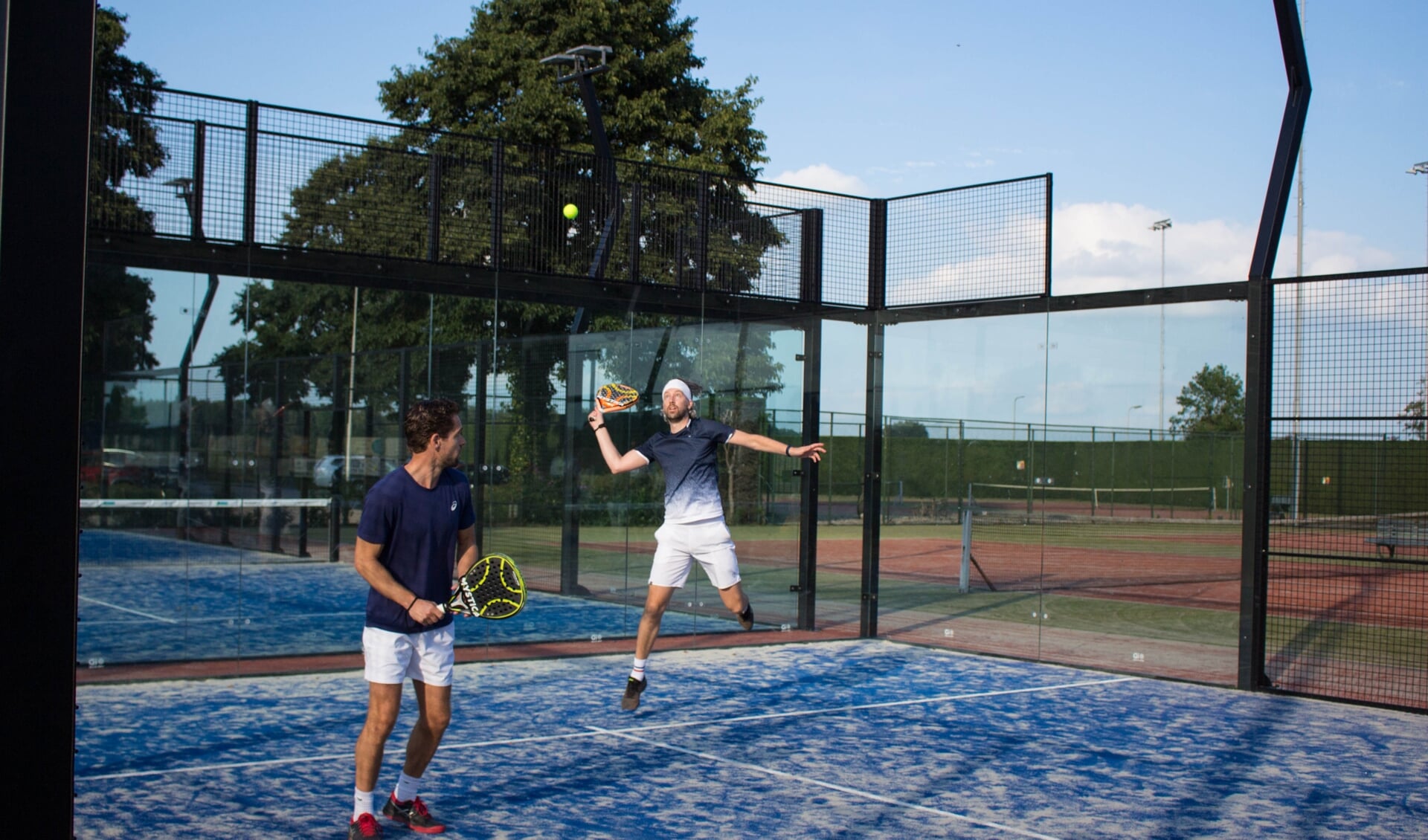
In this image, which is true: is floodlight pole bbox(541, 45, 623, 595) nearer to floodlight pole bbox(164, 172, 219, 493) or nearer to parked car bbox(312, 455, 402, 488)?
parked car bbox(312, 455, 402, 488)

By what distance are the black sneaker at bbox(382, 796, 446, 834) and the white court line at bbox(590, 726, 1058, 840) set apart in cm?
185

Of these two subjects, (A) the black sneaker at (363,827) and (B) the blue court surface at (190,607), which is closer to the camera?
(A) the black sneaker at (363,827)

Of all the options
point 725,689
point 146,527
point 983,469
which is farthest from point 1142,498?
point 146,527

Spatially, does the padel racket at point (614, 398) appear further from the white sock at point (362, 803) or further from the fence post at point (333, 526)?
the white sock at point (362, 803)

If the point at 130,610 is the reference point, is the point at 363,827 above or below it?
below

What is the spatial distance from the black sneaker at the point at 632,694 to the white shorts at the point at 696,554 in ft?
2.20

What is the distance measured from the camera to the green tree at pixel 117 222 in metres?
8.70

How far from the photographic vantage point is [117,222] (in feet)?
29.0

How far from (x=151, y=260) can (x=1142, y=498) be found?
2178 cm

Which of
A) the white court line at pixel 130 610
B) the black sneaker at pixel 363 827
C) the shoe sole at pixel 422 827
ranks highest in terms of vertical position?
the white court line at pixel 130 610

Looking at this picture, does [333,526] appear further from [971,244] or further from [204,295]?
[971,244]

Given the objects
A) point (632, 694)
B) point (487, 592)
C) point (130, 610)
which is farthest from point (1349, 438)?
point (130, 610)

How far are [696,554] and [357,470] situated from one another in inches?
142

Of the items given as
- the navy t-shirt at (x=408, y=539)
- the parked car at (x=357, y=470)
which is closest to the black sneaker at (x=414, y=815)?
the navy t-shirt at (x=408, y=539)
